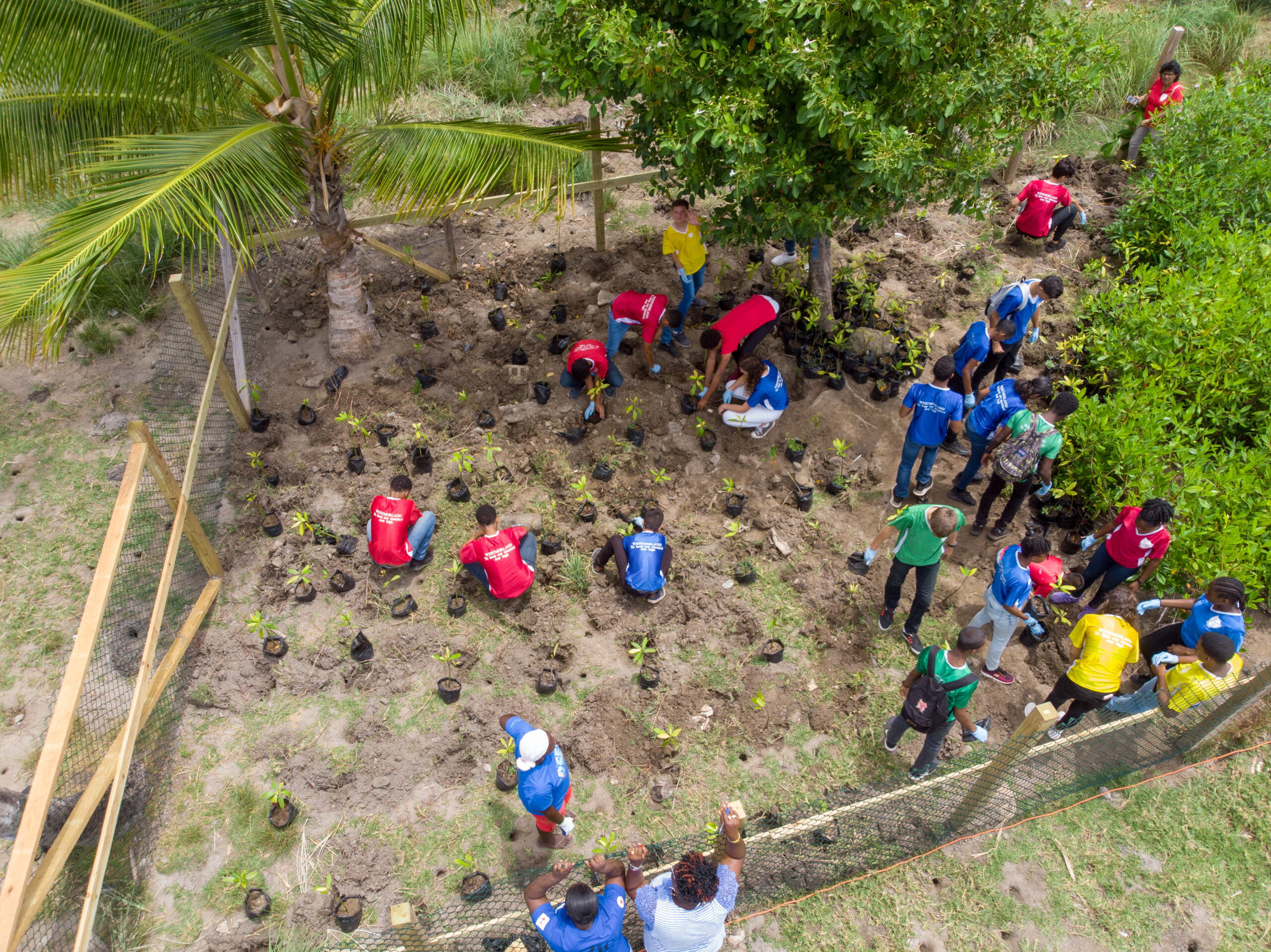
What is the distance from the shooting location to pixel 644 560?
→ 614cm

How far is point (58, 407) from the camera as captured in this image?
7.78 m

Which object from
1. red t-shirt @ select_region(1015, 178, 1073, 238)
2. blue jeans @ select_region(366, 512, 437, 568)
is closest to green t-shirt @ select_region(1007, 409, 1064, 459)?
red t-shirt @ select_region(1015, 178, 1073, 238)

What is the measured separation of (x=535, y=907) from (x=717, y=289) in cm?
665

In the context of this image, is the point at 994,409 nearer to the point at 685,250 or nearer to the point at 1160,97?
the point at 685,250

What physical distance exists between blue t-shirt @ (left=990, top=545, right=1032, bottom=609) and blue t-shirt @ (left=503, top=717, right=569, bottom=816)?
3292 mm

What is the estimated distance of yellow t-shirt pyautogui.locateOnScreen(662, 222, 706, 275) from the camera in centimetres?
768

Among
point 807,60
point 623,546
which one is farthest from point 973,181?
point 623,546

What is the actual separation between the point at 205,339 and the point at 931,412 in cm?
630

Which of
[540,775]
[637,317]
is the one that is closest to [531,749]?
[540,775]

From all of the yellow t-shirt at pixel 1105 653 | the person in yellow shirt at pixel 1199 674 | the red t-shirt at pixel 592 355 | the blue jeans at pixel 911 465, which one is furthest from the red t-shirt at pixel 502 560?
the person in yellow shirt at pixel 1199 674

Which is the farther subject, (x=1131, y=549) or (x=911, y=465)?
(x=911, y=465)

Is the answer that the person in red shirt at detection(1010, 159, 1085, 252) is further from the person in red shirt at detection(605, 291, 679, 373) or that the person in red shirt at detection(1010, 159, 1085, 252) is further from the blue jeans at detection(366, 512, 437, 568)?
the blue jeans at detection(366, 512, 437, 568)

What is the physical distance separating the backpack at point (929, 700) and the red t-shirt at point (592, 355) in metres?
4.00

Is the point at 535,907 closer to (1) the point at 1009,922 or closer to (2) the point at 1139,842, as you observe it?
(1) the point at 1009,922
